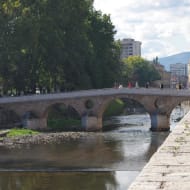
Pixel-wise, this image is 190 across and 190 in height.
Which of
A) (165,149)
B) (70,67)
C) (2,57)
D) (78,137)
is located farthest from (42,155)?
(70,67)

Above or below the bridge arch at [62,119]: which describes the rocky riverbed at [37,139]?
below

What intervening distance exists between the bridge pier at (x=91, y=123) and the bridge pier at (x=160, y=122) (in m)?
5.04

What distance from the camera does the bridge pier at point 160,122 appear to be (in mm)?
44344

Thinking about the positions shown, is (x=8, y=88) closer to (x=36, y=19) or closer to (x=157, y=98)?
(x=36, y=19)

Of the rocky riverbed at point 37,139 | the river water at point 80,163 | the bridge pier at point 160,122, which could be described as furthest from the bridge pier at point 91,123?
the river water at point 80,163

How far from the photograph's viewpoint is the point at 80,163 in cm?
2592

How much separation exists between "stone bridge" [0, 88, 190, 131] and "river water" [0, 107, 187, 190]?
23.5 feet

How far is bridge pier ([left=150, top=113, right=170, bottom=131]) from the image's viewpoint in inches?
1746

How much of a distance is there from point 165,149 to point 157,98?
112 ft

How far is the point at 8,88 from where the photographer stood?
2128 inches

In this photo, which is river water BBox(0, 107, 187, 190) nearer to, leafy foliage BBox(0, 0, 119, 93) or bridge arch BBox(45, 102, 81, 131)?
bridge arch BBox(45, 102, 81, 131)

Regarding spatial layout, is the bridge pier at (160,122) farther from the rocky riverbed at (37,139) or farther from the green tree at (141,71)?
the green tree at (141,71)

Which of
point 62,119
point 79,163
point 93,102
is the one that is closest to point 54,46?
point 62,119

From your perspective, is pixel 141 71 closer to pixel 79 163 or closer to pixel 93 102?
pixel 93 102
